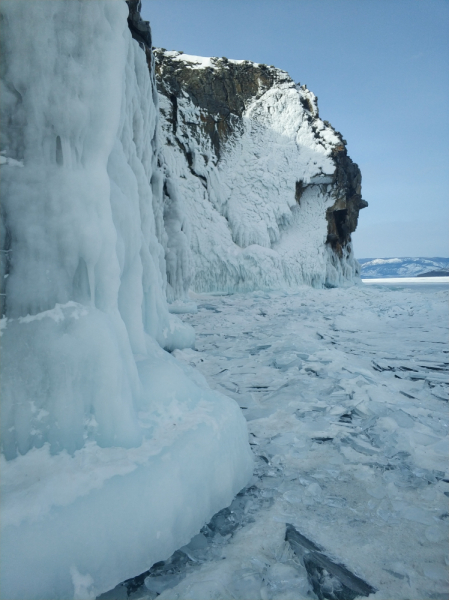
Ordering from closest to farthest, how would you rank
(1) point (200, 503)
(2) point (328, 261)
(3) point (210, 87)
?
(1) point (200, 503) → (3) point (210, 87) → (2) point (328, 261)

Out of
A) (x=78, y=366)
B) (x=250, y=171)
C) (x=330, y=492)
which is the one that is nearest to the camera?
(x=78, y=366)

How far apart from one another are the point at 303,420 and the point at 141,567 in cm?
119

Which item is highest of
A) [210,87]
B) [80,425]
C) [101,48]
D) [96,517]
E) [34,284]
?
[210,87]

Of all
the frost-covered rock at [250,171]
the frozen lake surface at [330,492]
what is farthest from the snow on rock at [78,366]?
the frost-covered rock at [250,171]

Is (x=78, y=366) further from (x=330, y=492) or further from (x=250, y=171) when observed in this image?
(x=250, y=171)

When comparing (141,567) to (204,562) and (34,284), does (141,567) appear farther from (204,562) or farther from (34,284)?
(34,284)

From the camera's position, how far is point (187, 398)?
1.49m

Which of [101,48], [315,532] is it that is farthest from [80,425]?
[101,48]

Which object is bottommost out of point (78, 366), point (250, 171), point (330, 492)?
point (330, 492)

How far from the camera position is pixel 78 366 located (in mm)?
1162

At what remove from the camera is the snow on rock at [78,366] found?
0.91 m

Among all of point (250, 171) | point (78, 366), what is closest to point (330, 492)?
point (78, 366)

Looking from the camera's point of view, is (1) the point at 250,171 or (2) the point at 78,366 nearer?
(2) the point at 78,366

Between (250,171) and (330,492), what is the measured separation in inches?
485
